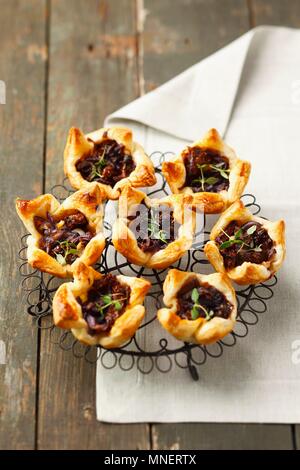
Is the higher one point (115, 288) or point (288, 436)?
point (115, 288)

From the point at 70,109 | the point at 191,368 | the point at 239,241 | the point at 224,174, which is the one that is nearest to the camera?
the point at 191,368

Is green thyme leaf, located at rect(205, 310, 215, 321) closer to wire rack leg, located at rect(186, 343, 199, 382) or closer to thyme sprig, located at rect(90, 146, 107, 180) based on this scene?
wire rack leg, located at rect(186, 343, 199, 382)

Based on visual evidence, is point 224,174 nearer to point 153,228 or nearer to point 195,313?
point 153,228

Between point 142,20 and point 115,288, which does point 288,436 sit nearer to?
point 115,288

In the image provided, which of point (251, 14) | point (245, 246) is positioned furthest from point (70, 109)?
point (245, 246)

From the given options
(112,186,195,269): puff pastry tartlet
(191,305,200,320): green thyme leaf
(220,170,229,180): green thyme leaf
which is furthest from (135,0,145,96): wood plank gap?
(191,305,200,320): green thyme leaf

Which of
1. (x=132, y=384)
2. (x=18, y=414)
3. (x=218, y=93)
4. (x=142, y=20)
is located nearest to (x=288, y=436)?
(x=132, y=384)
